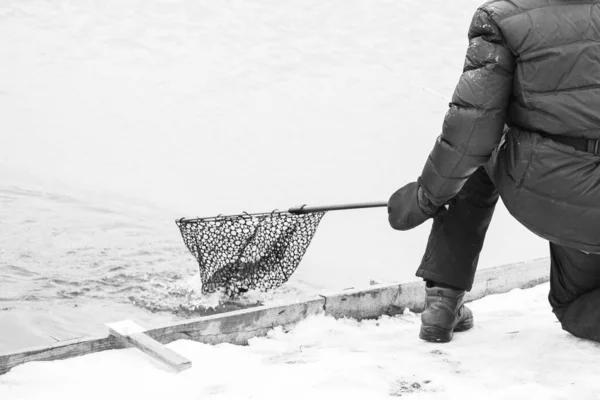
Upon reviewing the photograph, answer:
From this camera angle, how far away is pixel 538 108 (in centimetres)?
279

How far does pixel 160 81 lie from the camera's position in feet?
36.5

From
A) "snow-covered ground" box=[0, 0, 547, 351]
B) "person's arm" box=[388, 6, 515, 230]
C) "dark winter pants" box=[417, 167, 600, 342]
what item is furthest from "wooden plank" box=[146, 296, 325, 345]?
"snow-covered ground" box=[0, 0, 547, 351]

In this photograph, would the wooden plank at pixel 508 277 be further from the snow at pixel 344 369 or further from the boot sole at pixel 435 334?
the boot sole at pixel 435 334

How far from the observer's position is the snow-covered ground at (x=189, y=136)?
5.42m

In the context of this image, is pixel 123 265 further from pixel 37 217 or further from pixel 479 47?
pixel 479 47

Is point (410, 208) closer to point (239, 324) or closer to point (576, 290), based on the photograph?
point (576, 290)

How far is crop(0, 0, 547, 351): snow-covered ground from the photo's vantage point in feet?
17.8

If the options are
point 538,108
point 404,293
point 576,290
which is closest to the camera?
point 538,108

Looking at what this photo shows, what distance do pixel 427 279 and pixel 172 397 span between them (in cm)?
121

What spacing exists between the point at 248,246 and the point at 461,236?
1.32 m

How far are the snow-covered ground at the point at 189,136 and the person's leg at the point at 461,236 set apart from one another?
6.09 ft

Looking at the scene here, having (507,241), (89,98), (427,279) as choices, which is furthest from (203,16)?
(427,279)

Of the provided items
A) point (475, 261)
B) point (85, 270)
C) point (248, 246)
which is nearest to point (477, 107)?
point (475, 261)

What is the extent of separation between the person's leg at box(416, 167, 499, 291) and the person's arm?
1.12 ft
